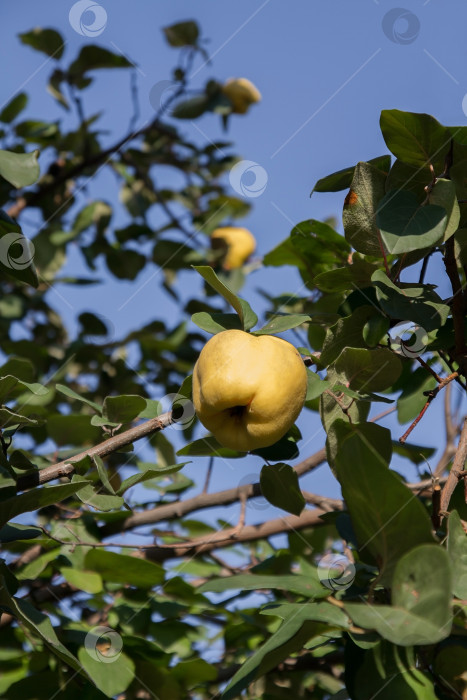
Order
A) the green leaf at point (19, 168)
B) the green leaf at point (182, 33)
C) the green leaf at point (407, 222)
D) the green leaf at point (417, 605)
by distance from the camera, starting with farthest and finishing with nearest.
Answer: the green leaf at point (182, 33)
the green leaf at point (19, 168)
the green leaf at point (407, 222)
the green leaf at point (417, 605)

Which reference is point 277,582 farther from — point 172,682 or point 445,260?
point 172,682

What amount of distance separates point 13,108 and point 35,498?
1.71m

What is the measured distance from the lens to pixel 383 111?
39.1 inches

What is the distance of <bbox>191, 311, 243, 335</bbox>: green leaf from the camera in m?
1.08

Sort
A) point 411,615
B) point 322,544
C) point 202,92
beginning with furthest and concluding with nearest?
point 202,92 → point 322,544 → point 411,615

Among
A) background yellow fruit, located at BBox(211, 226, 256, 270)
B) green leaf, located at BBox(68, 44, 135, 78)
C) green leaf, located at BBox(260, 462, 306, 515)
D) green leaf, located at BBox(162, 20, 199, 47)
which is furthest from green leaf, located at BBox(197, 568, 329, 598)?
green leaf, located at BBox(162, 20, 199, 47)

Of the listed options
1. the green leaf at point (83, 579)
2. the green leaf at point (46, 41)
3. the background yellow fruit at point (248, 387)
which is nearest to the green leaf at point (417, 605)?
the background yellow fruit at point (248, 387)

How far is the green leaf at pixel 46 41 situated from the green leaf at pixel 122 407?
2.04 m

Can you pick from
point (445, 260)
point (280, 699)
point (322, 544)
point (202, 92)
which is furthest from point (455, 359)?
point (202, 92)

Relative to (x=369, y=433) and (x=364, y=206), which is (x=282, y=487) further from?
(x=364, y=206)

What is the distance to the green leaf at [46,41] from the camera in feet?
9.03

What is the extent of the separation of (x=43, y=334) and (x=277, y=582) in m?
2.30

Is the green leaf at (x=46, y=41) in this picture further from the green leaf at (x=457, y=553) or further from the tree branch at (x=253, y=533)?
the green leaf at (x=457, y=553)

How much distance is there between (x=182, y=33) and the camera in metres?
3.01
